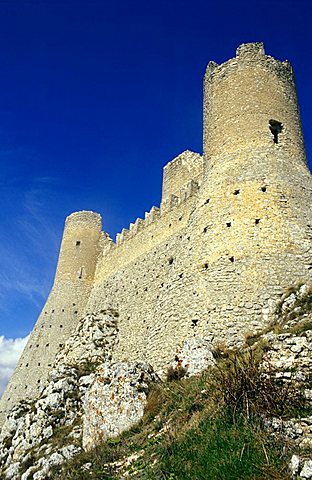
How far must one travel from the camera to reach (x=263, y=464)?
486 centimetres

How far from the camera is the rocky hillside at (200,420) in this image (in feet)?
17.3

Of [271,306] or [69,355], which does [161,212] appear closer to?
[69,355]

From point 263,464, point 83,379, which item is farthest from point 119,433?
point 83,379

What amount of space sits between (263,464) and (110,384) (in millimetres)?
5387

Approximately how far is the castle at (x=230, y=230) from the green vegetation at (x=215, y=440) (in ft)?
13.4

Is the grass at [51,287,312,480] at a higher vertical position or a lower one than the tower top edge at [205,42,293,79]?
lower

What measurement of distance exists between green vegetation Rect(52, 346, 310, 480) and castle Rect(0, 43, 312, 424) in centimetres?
409

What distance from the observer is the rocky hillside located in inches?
207

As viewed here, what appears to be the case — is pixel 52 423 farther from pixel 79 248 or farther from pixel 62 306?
pixel 79 248

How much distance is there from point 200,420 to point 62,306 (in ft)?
64.6

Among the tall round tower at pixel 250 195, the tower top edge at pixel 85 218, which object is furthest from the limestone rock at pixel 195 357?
the tower top edge at pixel 85 218

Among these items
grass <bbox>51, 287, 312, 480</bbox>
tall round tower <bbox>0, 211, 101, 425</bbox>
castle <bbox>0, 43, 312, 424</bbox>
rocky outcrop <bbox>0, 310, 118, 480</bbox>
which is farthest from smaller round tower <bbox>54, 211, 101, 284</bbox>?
grass <bbox>51, 287, 312, 480</bbox>

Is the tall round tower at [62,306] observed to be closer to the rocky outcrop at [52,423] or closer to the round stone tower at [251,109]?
the rocky outcrop at [52,423]

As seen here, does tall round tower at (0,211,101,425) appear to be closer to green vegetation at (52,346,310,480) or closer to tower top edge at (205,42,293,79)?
tower top edge at (205,42,293,79)
